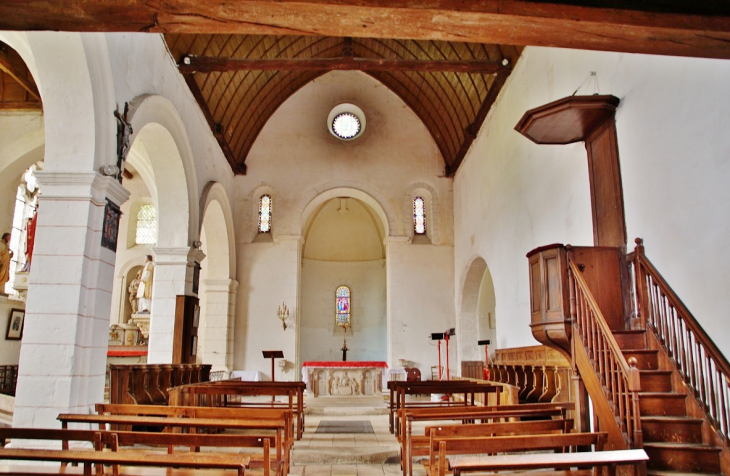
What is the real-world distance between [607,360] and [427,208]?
10614 millimetres

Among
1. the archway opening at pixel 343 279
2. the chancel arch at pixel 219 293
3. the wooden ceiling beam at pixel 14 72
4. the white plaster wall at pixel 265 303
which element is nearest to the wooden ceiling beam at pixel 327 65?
the wooden ceiling beam at pixel 14 72

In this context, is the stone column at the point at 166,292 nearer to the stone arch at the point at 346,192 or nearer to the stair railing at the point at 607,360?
the stone arch at the point at 346,192

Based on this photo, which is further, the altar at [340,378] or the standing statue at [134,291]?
the standing statue at [134,291]

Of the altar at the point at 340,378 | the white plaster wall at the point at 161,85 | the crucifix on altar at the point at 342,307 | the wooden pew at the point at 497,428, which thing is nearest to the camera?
the wooden pew at the point at 497,428

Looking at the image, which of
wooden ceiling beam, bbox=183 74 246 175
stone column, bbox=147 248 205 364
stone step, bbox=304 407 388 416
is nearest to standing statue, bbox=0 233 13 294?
stone column, bbox=147 248 205 364

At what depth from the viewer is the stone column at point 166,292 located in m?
9.82

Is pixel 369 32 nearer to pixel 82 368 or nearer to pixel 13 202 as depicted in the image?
pixel 82 368

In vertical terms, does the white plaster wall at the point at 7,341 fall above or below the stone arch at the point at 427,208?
below

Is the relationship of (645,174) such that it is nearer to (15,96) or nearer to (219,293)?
(219,293)

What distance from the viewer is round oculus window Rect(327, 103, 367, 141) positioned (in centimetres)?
1505

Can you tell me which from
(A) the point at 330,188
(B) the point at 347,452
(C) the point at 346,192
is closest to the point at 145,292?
(A) the point at 330,188

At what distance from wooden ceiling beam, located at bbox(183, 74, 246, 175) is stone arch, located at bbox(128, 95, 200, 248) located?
103cm

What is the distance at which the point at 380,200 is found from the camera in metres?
14.7

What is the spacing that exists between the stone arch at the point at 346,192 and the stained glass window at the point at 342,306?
4774 mm
